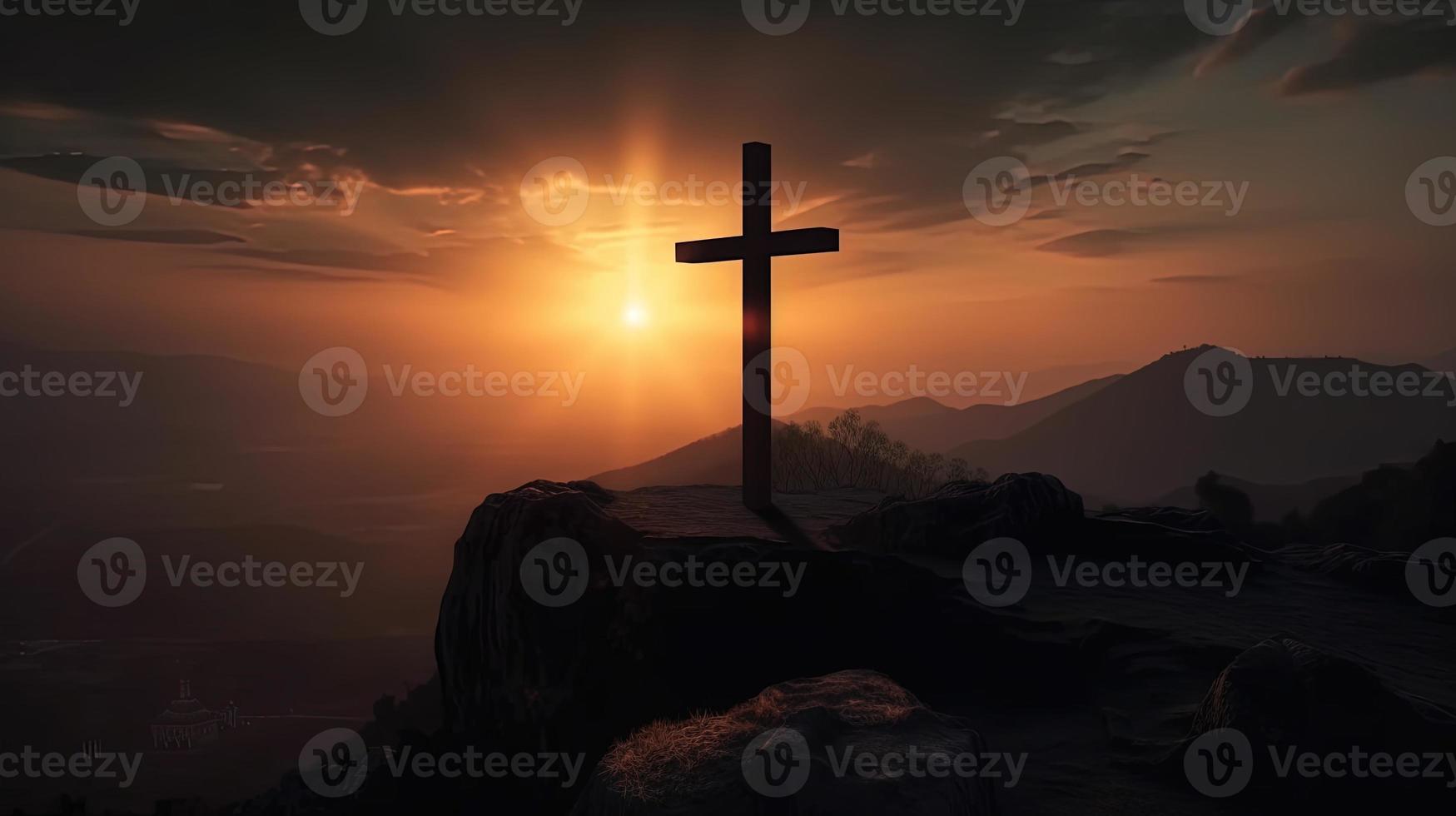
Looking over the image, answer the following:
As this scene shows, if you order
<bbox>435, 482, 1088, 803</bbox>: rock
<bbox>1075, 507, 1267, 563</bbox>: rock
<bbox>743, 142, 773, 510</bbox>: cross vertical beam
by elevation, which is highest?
<bbox>743, 142, 773, 510</bbox>: cross vertical beam

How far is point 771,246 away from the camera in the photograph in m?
11.6

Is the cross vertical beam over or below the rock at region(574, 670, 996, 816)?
over

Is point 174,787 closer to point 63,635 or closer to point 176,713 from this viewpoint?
point 176,713

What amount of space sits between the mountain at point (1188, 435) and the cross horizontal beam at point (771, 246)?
30188 mm

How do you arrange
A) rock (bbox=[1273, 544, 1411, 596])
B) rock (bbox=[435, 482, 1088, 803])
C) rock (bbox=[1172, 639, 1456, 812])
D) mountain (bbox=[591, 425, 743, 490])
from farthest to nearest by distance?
mountain (bbox=[591, 425, 743, 490]) → rock (bbox=[1273, 544, 1411, 596]) → rock (bbox=[435, 482, 1088, 803]) → rock (bbox=[1172, 639, 1456, 812])

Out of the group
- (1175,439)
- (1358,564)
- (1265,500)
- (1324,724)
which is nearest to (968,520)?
(1358,564)

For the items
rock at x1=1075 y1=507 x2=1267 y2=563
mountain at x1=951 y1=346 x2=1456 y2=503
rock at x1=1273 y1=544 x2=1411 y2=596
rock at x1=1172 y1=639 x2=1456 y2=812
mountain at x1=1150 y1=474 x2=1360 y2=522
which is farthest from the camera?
mountain at x1=951 y1=346 x2=1456 y2=503

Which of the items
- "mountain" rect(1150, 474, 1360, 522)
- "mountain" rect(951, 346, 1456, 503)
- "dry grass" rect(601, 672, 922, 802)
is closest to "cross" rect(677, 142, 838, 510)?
"dry grass" rect(601, 672, 922, 802)

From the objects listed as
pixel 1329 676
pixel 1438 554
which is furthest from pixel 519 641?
pixel 1438 554

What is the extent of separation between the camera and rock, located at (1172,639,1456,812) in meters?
5.86

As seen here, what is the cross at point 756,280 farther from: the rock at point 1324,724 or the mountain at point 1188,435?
the mountain at point 1188,435

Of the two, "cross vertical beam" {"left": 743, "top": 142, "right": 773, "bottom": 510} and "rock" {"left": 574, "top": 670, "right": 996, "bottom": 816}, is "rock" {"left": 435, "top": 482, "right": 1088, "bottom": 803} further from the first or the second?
"rock" {"left": 574, "top": 670, "right": 996, "bottom": 816}

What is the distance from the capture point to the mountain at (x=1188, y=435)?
43.6 meters

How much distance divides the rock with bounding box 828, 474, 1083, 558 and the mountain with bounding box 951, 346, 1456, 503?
98.1 ft
